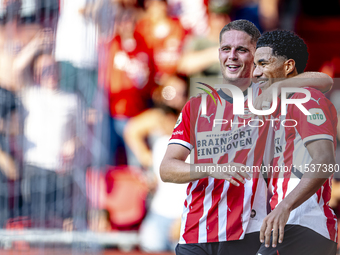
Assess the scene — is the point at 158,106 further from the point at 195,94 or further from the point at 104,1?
the point at 195,94

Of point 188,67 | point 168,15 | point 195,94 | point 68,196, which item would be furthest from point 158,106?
point 195,94

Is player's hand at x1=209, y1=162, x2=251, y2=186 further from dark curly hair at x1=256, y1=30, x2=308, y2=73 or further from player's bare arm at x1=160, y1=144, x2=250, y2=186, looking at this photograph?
dark curly hair at x1=256, y1=30, x2=308, y2=73

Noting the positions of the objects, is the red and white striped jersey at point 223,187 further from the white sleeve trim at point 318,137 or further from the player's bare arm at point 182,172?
the white sleeve trim at point 318,137

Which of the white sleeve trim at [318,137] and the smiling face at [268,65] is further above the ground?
the smiling face at [268,65]

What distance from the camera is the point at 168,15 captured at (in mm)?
5641

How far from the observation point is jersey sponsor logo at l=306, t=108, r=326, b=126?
162cm

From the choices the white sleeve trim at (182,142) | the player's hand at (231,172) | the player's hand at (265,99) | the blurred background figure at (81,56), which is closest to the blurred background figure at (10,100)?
the blurred background figure at (81,56)

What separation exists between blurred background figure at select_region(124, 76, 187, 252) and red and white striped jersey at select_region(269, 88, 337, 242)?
11.4 ft

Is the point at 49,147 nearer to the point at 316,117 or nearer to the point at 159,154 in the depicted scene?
the point at 159,154

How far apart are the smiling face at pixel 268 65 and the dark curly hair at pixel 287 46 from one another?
2 cm

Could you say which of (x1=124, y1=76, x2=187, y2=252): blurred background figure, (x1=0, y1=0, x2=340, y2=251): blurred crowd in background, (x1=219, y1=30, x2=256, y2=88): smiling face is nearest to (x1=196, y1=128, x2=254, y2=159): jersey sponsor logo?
(x1=219, y1=30, x2=256, y2=88): smiling face

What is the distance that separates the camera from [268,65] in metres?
1.84

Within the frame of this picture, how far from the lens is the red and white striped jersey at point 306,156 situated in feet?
5.34

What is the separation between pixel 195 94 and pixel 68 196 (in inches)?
99.5
